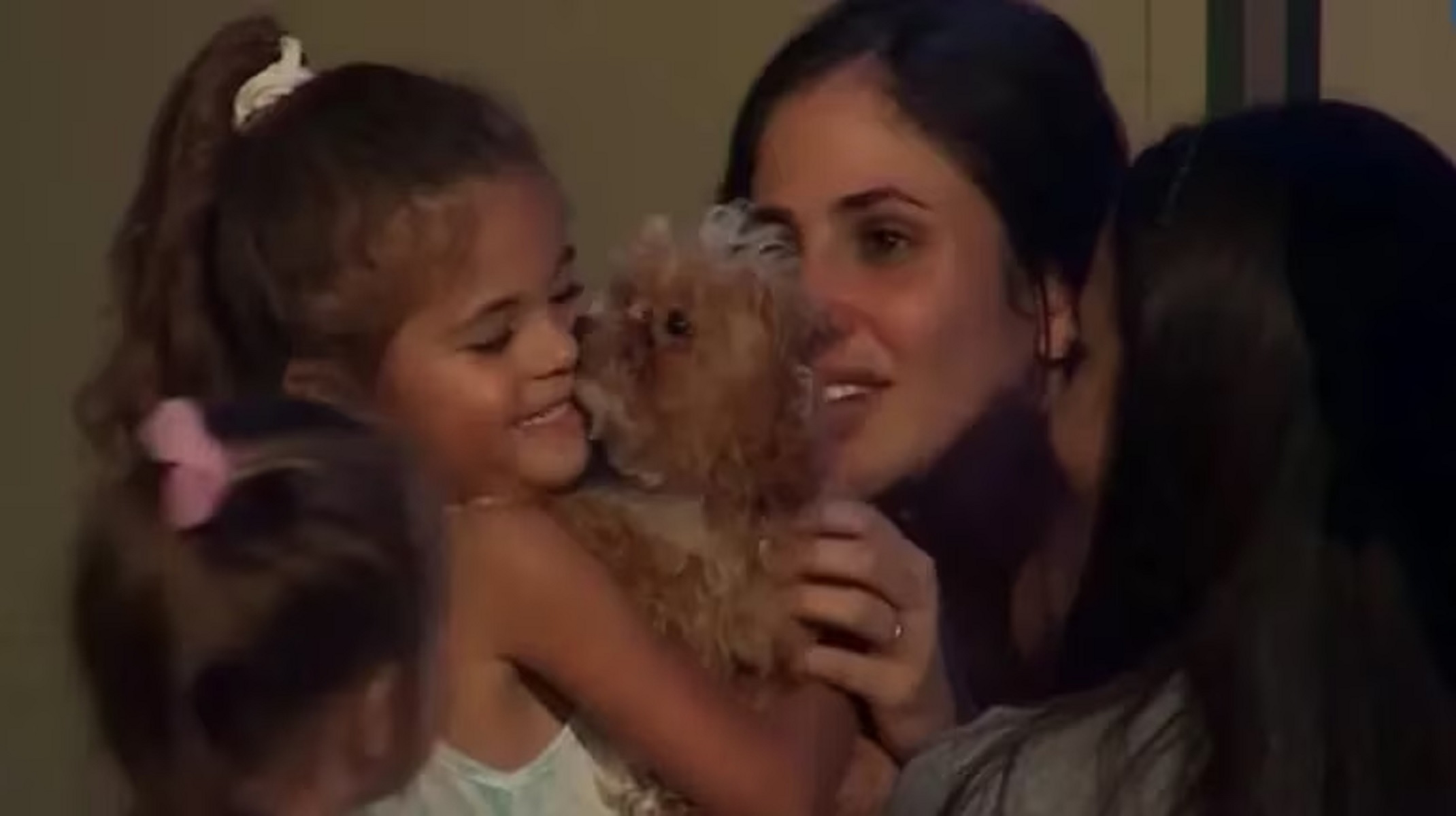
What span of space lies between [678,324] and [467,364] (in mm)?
153

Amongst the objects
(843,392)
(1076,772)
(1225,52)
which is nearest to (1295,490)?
(1076,772)

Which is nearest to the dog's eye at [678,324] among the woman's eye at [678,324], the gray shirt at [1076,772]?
the woman's eye at [678,324]

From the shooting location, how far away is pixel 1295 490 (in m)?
1.30

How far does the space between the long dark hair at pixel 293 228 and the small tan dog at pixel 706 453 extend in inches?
5.1

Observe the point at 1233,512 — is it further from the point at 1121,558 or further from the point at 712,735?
the point at 712,735

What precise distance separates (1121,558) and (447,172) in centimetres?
50

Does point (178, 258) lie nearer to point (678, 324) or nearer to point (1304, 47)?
point (678, 324)

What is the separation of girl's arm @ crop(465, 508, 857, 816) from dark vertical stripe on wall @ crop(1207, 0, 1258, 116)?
882 millimetres

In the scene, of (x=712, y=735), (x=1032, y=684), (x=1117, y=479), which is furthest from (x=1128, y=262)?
(x=1032, y=684)

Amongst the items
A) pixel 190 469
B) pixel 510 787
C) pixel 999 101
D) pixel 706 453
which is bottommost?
pixel 510 787

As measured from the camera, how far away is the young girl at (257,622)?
4.02ft

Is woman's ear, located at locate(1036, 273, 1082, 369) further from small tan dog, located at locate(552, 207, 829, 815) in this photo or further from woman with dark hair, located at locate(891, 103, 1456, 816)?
woman with dark hair, located at locate(891, 103, 1456, 816)

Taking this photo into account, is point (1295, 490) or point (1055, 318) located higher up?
point (1295, 490)

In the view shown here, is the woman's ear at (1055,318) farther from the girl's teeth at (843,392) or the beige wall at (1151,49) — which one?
the beige wall at (1151,49)
